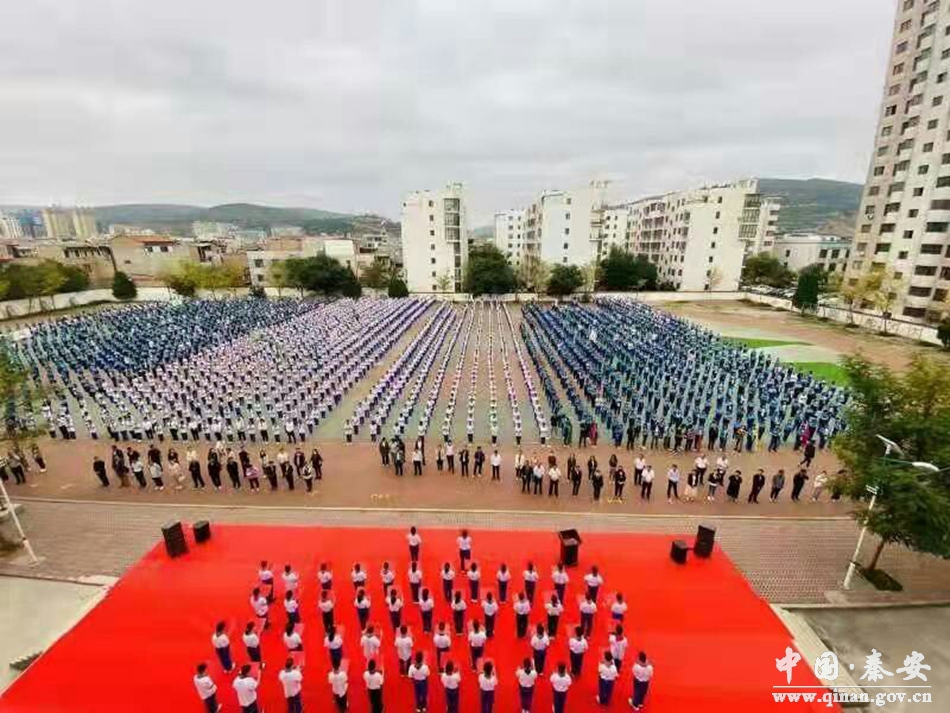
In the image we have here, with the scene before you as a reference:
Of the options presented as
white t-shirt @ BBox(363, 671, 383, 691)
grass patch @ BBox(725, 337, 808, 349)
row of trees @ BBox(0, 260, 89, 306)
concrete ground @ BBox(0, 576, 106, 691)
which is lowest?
concrete ground @ BBox(0, 576, 106, 691)

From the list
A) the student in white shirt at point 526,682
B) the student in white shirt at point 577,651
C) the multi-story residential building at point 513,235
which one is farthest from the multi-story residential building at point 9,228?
the student in white shirt at point 577,651

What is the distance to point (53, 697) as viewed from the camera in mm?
6586

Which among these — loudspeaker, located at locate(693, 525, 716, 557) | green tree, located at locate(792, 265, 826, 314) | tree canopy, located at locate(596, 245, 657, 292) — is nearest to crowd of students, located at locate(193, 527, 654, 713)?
loudspeaker, located at locate(693, 525, 716, 557)

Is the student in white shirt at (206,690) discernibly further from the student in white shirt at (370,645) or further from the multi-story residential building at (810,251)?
the multi-story residential building at (810,251)

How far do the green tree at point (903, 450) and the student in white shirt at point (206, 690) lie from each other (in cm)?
1164

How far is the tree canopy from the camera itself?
56875mm

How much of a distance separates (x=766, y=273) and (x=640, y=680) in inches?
3022

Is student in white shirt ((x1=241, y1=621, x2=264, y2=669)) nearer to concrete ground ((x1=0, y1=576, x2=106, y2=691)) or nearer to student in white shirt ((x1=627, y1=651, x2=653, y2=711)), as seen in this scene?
concrete ground ((x1=0, y1=576, x2=106, y2=691))

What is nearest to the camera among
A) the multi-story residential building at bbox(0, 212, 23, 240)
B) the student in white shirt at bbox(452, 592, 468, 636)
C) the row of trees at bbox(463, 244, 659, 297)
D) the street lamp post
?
the student in white shirt at bbox(452, 592, 468, 636)

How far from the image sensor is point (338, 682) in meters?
6.31

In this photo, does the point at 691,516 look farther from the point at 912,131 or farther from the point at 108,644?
the point at 912,131

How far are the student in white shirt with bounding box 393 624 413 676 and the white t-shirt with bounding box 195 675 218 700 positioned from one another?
101 inches

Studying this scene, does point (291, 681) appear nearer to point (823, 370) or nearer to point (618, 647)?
point (618, 647)

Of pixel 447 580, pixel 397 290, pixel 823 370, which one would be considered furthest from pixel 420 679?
pixel 397 290
